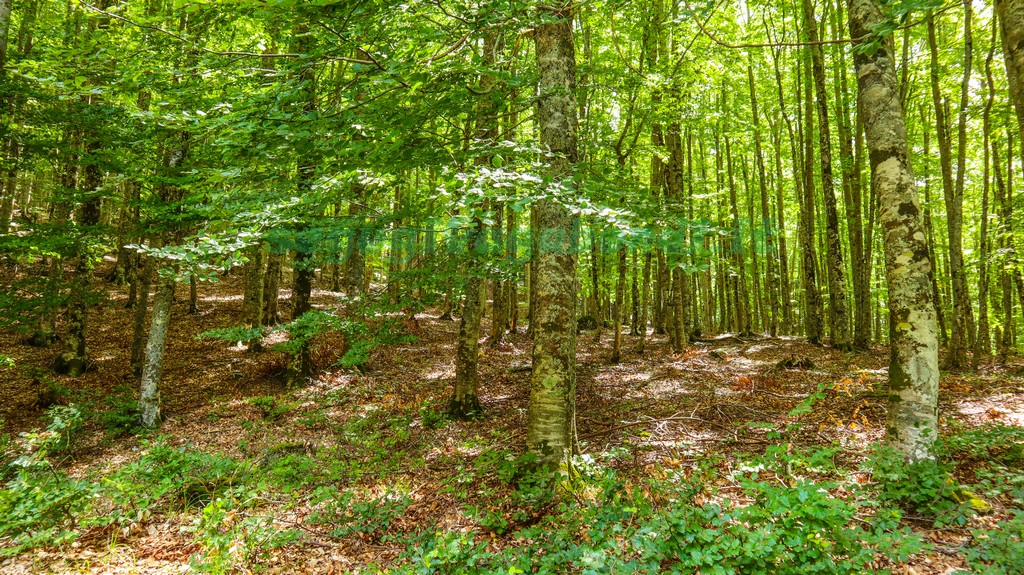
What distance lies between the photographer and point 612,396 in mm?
9992

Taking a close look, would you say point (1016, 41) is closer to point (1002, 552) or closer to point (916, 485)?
point (1002, 552)

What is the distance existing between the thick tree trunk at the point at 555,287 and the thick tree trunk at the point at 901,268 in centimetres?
311

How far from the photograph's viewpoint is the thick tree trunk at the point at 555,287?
213 inches

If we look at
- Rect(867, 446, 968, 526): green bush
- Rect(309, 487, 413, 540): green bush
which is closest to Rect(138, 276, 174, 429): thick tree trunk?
Rect(309, 487, 413, 540): green bush

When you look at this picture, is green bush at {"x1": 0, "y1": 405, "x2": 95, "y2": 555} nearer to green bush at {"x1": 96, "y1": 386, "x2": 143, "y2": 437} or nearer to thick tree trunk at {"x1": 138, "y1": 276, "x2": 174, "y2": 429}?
thick tree trunk at {"x1": 138, "y1": 276, "x2": 174, "y2": 429}

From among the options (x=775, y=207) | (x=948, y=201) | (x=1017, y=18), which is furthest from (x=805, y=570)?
(x=775, y=207)

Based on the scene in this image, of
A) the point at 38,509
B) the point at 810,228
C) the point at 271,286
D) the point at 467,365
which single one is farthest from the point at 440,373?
the point at 810,228

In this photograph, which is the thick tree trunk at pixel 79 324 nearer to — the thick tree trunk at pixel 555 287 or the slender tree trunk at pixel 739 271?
the thick tree trunk at pixel 555 287

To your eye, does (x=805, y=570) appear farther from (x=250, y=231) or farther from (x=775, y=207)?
(x=775, y=207)

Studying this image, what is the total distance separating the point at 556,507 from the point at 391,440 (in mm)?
4031

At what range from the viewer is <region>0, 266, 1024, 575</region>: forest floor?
195 inches

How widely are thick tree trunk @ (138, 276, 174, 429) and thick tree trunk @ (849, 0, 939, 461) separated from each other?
12.3m

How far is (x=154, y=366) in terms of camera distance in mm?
9352

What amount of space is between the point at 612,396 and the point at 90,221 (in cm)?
1462
